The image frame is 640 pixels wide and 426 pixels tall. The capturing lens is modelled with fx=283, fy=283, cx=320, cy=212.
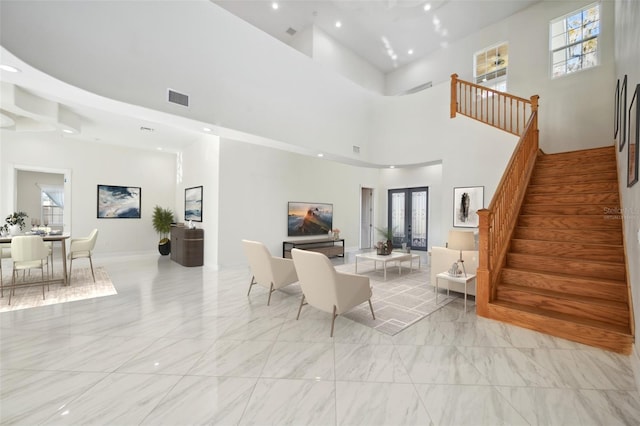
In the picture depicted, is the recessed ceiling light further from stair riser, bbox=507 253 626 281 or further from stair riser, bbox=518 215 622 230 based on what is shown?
stair riser, bbox=518 215 622 230

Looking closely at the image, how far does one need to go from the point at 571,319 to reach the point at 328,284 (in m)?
2.71

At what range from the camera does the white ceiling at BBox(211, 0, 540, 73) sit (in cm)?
700

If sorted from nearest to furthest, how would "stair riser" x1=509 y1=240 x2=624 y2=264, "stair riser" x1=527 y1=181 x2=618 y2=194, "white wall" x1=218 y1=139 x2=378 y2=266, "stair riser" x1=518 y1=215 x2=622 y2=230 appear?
"stair riser" x1=509 y1=240 x2=624 y2=264
"stair riser" x1=518 y1=215 x2=622 y2=230
"stair riser" x1=527 y1=181 x2=618 y2=194
"white wall" x1=218 y1=139 x2=378 y2=266

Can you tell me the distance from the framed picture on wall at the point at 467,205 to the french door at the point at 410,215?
11.9ft

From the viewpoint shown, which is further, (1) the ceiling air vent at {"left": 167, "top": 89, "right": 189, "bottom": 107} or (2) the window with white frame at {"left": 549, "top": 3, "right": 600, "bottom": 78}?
(2) the window with white frame at {"left": 549, "top": 3, "right": 600, "bottom": 78}

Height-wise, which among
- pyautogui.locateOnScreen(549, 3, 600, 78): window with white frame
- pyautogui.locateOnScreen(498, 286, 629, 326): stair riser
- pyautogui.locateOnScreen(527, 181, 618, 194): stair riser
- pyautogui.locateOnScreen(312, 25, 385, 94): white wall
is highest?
pyautogui.locateOnScreen(312, 25, 385, 94): white wall

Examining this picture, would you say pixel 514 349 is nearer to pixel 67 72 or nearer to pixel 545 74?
pixel 67 72

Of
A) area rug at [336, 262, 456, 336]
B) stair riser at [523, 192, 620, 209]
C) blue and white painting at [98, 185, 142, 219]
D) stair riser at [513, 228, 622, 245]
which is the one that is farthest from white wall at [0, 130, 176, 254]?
stair riser at [523, 192, 620, 209]

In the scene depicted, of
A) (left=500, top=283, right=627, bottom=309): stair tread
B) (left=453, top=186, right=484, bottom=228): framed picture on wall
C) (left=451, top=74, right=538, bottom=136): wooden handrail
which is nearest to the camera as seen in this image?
(left=500, top=283, right=627, bottom=309): stair tread

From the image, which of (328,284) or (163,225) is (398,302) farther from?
(163,225)

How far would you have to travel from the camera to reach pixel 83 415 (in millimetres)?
1939

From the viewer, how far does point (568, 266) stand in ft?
12.0

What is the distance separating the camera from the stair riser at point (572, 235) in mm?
3704

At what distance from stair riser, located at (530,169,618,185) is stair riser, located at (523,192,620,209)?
376 mm
